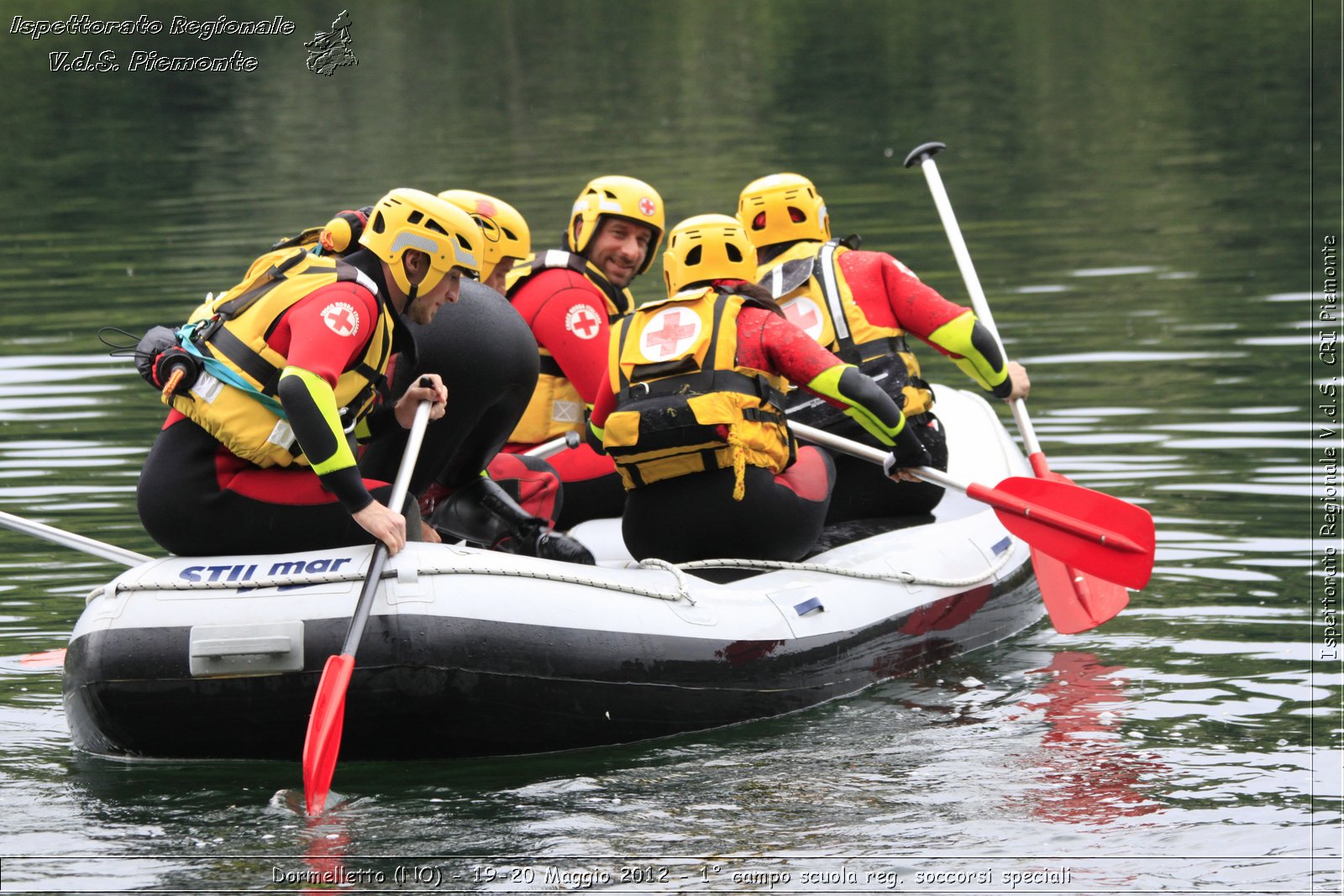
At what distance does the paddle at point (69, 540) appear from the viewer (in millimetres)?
5969

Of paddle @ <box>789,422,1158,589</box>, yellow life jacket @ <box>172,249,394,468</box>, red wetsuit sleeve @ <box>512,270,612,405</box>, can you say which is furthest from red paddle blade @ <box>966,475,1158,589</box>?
yellow life jacket @ <box>172,249,394,468</box>

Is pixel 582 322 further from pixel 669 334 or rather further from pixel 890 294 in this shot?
pixel 890 294

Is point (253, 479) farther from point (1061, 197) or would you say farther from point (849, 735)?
point (1061, 197)

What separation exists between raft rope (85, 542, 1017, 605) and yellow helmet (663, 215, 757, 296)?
97 cm

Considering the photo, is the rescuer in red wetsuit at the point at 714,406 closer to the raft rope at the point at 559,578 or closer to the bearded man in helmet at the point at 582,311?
the raft rope at the point at 559,578

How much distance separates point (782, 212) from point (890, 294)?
557mm

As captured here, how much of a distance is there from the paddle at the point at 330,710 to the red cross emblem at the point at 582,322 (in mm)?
1785

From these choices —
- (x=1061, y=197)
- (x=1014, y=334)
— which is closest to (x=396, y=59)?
(x=1061, y=197)

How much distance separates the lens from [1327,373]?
35.6 ft

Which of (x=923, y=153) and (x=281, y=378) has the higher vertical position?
(x=923, y=153)

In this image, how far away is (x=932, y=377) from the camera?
11898mm

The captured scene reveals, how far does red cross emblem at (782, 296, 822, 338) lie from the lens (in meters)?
7.45

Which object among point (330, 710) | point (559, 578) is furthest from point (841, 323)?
point (330, 710)

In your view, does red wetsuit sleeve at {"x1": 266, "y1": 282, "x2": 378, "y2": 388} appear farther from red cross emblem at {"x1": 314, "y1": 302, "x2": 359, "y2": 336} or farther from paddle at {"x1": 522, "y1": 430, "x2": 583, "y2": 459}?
paddle at {"x1": 522, "y1": 430, "x2": 583, "y2": 459}
